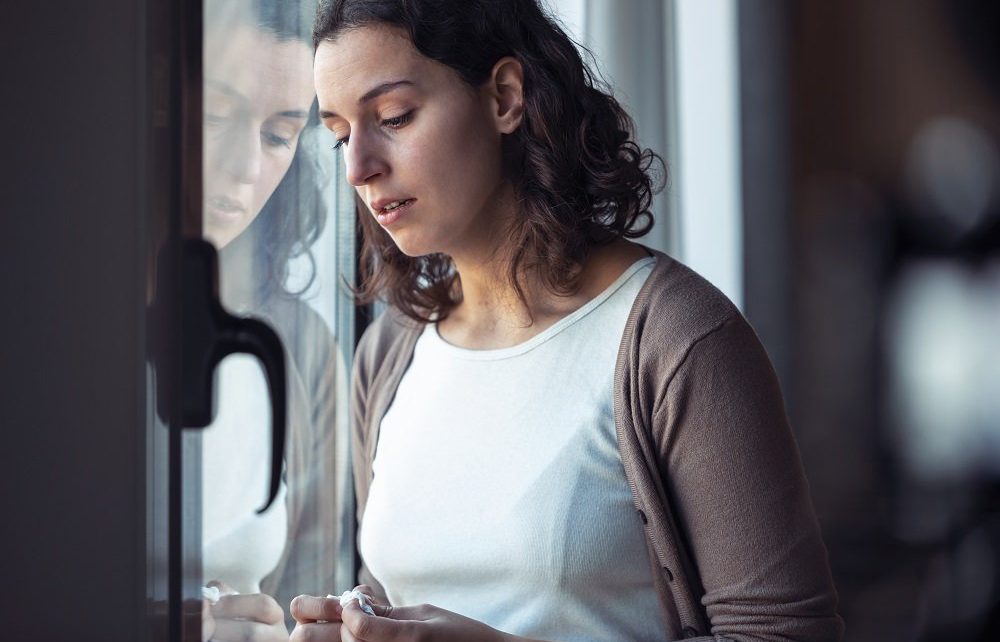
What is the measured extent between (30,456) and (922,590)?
2.63 m

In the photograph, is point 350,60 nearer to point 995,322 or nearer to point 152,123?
point 152,123

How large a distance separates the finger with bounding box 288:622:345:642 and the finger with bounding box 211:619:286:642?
46mm

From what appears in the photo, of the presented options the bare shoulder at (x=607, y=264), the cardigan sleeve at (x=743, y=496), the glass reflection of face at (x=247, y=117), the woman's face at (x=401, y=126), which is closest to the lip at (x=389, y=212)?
the woman's face at (x=401, y=126)

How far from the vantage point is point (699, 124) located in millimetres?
1948

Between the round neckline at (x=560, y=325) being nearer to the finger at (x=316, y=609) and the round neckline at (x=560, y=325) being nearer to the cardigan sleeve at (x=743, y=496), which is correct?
the cardigan sleeve at (x=743, y=496)

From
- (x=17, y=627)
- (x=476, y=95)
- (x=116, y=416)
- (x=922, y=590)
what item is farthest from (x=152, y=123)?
(x=922, y=590)

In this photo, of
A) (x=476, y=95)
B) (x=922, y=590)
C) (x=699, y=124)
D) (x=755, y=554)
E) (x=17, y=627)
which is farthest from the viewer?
(x=922, y=590)

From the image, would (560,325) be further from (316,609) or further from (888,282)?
(888,282)

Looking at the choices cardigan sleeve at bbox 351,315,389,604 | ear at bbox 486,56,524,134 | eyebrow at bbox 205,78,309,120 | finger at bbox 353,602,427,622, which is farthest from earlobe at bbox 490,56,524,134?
finger at bbox 353,602,427,622

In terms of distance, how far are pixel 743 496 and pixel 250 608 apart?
18.6 inches

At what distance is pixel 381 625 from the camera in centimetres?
86

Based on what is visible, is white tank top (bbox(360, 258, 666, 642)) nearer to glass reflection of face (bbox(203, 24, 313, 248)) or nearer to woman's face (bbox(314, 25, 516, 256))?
woman's face (bbox(314, 25, 516, 256))

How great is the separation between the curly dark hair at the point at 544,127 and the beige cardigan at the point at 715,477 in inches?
5.2

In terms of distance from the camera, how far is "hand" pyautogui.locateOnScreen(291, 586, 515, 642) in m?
0.86
